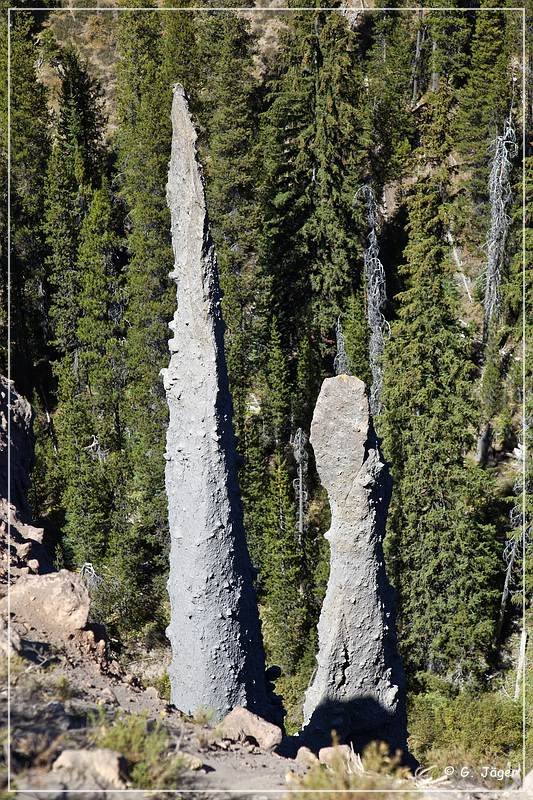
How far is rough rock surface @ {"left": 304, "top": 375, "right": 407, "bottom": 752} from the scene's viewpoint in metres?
12.0

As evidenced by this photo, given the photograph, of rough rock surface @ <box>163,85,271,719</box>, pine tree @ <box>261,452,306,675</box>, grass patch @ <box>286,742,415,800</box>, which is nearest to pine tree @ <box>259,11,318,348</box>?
pine tree @ <box>261,452,306,675</box>

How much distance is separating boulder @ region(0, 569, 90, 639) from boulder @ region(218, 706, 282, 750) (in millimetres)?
2144

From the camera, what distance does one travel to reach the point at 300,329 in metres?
31.3

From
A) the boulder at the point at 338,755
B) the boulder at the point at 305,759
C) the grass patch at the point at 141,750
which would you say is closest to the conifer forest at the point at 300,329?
the boulder at the point at 338,755

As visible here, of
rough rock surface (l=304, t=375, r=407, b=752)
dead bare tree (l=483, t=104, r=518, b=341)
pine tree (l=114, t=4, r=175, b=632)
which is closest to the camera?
rough rock surface (l=304, t=375, r=407, b=752)

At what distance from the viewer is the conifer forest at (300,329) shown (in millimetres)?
23219

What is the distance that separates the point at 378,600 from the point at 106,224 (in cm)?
2381

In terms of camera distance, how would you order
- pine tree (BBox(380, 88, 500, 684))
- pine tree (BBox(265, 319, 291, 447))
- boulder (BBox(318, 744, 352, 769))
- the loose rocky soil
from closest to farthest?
1. the loose rocky soil
2. boulder (BBox(318, 744, 352, 769))
3. pine tree (BBox(380, 88, 500, 684))
4. pine tree (BBox(265, 319, 291, 447))

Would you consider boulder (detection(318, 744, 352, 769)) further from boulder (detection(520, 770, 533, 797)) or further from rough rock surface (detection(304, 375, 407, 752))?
rough rock surface (detection(304, 375, 407, 752))

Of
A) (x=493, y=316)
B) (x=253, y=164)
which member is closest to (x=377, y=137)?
(x=253, y=164)

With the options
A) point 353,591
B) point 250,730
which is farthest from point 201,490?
point 250,730

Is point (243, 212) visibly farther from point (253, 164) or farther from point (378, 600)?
point (378, 600)

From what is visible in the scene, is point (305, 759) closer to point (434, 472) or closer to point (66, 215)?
point (434, 472)

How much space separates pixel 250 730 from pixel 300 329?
22773 mm
